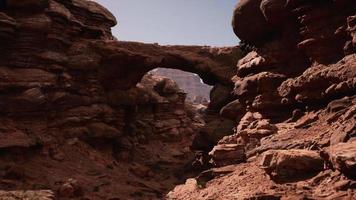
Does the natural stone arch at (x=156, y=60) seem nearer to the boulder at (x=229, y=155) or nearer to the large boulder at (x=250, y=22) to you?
the large boulder at (x=250, y=22)

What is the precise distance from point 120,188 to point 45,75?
10.2m

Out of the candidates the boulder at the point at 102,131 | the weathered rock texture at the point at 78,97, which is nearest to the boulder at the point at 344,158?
the weathered rock texture at the point at 78,97

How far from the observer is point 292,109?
63.2ft

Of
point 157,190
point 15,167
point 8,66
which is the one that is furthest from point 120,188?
point 8,66

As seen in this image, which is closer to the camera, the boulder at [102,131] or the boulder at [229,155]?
the boulder at [229,155]

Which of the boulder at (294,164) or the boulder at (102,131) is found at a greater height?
the boulder at (102,131)

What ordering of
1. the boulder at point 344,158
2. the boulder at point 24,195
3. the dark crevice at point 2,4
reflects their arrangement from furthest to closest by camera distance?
1. the dark crevice at point 2,4
2. the boulder at point 24,195
3. the boulder at point 344,158

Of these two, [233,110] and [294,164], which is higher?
[233,110]

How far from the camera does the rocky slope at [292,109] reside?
11.3 metres

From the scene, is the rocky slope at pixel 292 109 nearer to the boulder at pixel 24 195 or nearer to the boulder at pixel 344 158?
the boulder at pixel 344 158

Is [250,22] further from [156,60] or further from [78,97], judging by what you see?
[78,97]

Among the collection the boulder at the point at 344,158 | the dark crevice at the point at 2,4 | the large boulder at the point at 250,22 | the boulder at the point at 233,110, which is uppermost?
the dark crevice at the point at 2,4

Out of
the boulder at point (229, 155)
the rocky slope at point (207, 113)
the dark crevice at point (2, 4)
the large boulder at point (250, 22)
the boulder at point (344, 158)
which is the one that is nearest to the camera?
the boulder at point (344, 158)

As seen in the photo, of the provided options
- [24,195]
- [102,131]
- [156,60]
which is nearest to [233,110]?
[156,60]
